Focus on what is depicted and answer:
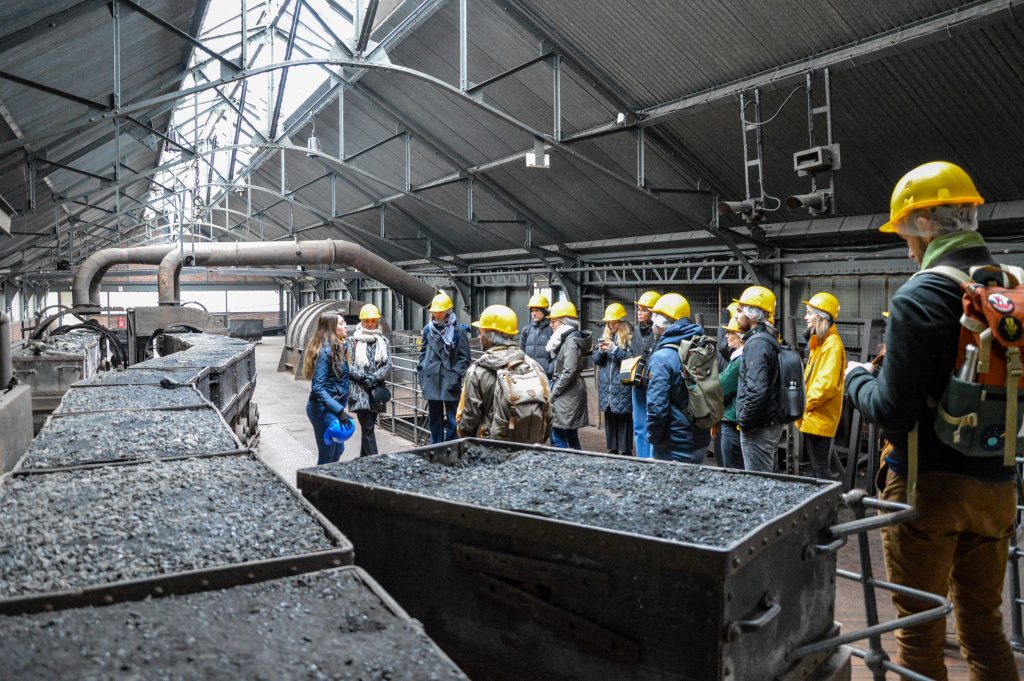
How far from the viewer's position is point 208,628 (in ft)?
5.74

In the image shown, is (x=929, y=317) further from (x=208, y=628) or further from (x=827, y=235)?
(x=827, y=235)

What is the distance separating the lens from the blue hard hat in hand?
6.61m

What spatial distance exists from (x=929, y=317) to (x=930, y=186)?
0.52 metres

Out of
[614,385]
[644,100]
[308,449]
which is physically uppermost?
[644,100]

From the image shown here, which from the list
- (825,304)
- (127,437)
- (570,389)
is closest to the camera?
(127,437)

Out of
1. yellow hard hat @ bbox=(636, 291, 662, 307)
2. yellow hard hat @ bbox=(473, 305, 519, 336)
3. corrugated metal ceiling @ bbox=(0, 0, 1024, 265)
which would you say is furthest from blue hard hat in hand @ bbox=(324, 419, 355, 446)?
corrugated metal ceiling @ bbox=(0, 0, 1024, 265)

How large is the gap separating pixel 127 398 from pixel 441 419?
347 centimetres

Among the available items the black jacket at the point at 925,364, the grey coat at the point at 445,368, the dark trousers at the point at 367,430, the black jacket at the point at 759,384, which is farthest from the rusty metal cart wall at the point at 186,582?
the grey coat at the point at 445,368

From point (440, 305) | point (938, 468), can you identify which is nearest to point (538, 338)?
point (440, 305)

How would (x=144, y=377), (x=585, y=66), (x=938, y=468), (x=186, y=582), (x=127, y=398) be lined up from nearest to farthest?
1. (x=186, y=582)
2. (x=938, y=468)
3. (x=127, y=398)
4. (x=144, y=377)
5. (x=585, y=66)

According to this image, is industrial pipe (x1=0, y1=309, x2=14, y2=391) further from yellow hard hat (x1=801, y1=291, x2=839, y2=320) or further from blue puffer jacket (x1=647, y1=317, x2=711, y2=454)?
yellow hard hat (x1=801, y1=291, x2=839, y2=320)

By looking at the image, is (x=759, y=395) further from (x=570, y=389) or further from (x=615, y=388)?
(x=570, y=389)

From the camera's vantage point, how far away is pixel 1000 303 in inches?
91.4

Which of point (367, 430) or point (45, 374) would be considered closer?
point (367, 430)
